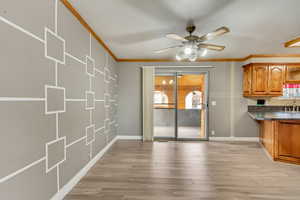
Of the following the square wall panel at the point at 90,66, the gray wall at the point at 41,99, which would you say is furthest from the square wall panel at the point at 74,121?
the square wall panel at the point at 90,66

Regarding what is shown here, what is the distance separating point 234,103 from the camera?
4582 millimetres

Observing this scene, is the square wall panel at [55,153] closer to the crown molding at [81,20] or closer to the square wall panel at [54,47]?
the square wall panel at [54,47]

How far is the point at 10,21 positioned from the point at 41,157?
1.22 metres

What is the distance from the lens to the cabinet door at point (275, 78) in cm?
414

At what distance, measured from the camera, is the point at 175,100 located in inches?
187

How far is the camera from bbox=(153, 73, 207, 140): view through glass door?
4723 millimetres

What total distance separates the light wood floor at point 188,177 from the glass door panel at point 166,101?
4.30 feet

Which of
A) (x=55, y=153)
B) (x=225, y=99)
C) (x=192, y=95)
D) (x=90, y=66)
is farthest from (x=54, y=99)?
(x=225, y=99)

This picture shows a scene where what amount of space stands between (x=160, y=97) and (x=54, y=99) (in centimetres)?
350

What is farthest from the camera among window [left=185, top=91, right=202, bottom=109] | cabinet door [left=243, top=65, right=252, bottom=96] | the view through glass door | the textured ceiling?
window [left=185, top=91, right=202, bottom=109]

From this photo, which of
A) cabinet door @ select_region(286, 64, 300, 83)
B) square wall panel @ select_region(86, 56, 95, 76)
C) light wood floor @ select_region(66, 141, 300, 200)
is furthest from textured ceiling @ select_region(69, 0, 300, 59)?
light wood floor @ select_region(66, 141, 300, 200)

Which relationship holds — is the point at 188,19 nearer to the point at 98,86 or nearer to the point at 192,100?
the point at 98,86

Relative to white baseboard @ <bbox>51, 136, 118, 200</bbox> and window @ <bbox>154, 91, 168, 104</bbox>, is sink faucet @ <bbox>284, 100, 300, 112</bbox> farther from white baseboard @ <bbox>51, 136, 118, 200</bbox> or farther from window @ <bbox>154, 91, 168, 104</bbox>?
white baseboard @ <bbox>51, 136, 118, 200</bbox>

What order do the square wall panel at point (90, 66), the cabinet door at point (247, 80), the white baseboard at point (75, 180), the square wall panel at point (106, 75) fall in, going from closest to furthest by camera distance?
1. the white baseboard at point (75, 180)
2. the square wall panel at point (90, 66)
3. the square wall panel at point (106, 75)
4. the cabinet door at point (247, 80)
